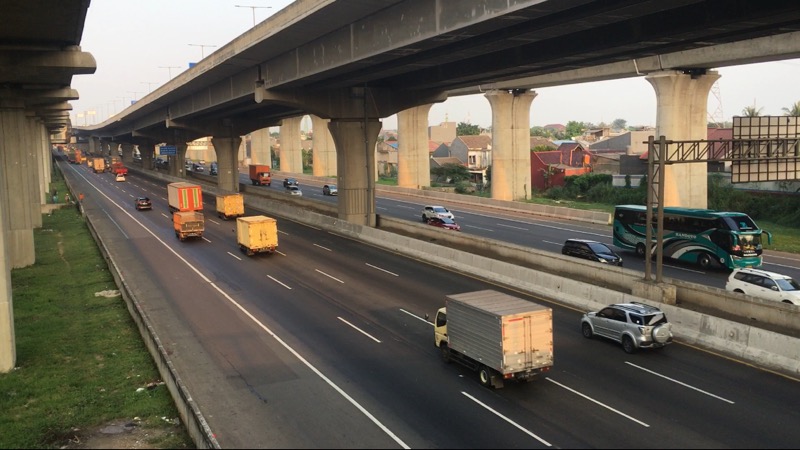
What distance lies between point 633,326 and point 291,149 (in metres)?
134

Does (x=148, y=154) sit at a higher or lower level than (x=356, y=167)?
higher

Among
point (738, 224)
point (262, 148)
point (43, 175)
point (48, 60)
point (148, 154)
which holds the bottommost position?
point (738, 224)

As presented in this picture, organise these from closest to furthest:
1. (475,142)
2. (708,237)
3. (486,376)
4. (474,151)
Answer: (486,376)
(708,237)
(474,151)
(475,142)

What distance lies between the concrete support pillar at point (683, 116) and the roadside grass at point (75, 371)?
46477mm

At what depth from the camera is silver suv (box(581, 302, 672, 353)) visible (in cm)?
2188

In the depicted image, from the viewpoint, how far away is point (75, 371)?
20.9 m

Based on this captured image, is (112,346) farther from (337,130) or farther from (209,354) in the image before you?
(337,130)

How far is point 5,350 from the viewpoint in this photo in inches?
845

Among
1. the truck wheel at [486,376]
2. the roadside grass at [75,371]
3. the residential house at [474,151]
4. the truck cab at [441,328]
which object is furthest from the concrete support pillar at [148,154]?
the truck wheel at [486,376]

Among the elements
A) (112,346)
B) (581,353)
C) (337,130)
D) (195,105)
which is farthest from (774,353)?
(195,105)

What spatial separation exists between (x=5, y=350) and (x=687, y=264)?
36.3 m

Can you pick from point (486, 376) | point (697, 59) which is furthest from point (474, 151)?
point (486, 376)

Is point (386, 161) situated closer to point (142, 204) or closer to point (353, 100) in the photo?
point (142, 204)

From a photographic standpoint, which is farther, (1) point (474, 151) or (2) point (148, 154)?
(2) point (148, 154)
